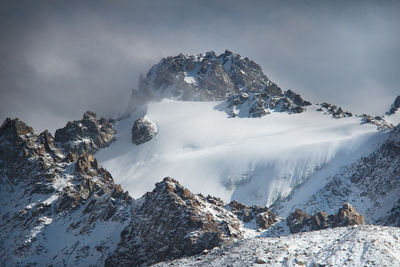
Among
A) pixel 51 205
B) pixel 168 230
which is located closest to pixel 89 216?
pixel 51 205

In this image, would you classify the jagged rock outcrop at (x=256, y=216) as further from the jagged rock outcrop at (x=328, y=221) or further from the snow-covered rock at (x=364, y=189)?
the snow-covered rock at (x=364, y=189)

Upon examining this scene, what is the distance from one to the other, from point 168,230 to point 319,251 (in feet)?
129

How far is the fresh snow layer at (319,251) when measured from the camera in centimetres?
4391

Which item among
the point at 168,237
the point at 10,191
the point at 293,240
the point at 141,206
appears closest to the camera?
the point at 293,240

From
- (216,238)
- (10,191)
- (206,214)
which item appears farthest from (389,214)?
(10,191)

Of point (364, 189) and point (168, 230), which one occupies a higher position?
point (168, 230)

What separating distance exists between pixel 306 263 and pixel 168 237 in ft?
127

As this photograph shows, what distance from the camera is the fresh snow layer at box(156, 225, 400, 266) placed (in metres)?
43.9

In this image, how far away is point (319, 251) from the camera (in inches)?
1853

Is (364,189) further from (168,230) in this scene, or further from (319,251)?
(319,251)

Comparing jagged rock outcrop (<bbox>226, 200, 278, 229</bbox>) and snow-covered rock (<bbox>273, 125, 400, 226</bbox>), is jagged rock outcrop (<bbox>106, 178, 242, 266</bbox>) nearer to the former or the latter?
jagged rock outcrop (<bbox>226, 200, 278, 229</bbox>)

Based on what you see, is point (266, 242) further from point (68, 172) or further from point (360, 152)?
point (360, 152)

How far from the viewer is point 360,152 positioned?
177 meters

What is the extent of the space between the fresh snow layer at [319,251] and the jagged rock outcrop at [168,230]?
51.9 feet
